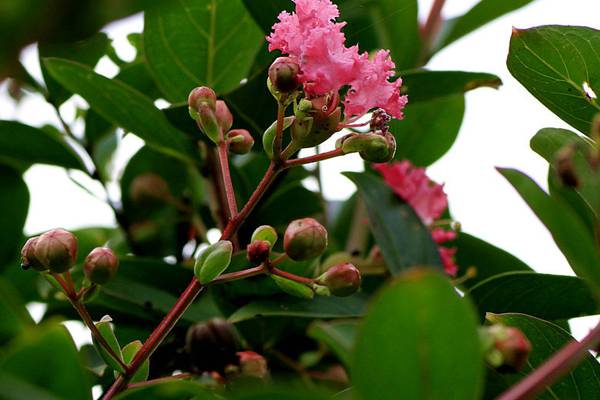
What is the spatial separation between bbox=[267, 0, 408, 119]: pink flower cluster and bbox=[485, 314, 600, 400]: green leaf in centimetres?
24

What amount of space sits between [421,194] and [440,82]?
17 cm

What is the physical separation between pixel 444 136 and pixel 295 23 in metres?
0.57

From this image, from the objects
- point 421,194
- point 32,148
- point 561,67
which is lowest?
point 421,194

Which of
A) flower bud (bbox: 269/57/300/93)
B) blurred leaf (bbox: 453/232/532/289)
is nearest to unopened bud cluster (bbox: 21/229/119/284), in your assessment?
flower bud (bbox: 269/57/300/93)

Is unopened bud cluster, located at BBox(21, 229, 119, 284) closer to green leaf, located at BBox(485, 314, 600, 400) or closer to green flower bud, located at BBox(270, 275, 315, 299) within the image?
green flower bud, located at BBox(270, 275, 315, 299)

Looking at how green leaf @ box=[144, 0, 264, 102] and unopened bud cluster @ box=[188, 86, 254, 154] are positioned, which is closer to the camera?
unopened bud cluster @ box=[188, 86, 254, 154]

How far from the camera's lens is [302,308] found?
2.91 feet

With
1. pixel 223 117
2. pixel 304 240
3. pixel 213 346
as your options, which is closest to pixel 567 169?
pixel 304 240

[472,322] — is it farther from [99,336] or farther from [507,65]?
[507,65]

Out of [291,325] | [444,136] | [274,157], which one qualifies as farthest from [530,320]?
[444,136]

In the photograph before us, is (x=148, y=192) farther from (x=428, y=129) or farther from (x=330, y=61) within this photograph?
(x=330, y=61)

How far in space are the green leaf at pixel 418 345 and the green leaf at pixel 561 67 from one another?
440mm

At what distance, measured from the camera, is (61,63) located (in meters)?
0.97

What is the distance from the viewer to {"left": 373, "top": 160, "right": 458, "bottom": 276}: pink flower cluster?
1.07 m
